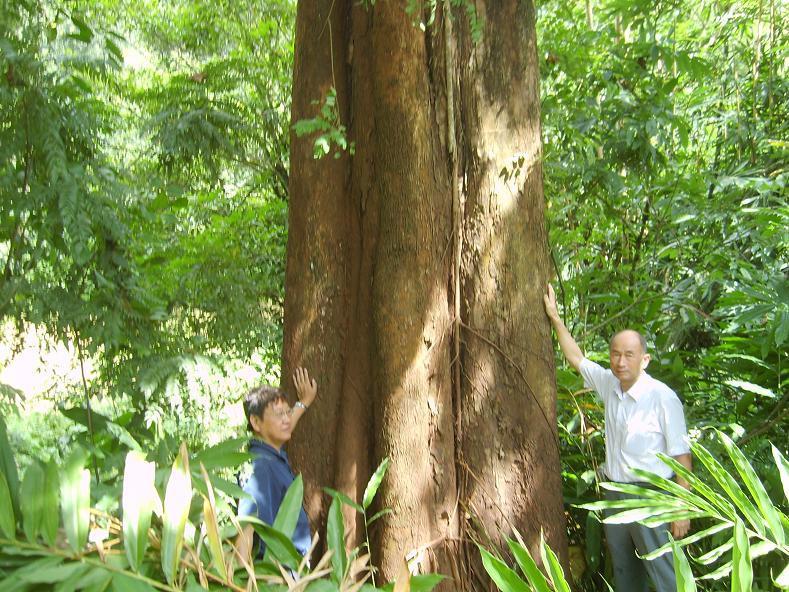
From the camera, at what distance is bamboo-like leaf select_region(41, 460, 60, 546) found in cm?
187

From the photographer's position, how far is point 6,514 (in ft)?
6.10

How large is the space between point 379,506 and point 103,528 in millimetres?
1113

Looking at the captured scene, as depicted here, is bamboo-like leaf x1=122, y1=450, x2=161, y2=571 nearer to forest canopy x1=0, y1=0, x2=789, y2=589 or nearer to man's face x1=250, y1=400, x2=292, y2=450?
forest canopy x1=0, y1=0, x2=789, y2=589

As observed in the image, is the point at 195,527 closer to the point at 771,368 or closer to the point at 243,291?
the point at 243,291

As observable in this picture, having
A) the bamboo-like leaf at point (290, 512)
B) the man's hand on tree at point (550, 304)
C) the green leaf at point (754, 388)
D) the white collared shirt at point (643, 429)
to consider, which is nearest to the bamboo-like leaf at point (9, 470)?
the bamboo-like leaf at point (290, 512)

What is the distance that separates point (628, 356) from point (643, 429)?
30 cm

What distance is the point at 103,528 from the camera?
2082 millimetres

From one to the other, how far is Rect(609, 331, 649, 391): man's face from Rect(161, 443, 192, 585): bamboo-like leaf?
1910 mm

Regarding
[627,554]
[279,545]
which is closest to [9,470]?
[279,545]

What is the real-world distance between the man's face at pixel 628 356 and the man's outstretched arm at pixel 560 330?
0.23 meters

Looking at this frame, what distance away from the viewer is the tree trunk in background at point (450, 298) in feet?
9.37

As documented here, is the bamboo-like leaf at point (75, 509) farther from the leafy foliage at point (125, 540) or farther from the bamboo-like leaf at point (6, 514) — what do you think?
the bamboo-like leaf at point (6, 514)

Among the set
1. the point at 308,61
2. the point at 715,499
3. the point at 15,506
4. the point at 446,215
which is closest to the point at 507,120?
the point at 446,215

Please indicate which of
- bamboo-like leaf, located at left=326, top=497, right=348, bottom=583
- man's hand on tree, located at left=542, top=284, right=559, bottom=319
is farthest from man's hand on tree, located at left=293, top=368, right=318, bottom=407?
man's hand on tree, located at left=542, top=284, right=559, bottom=319
